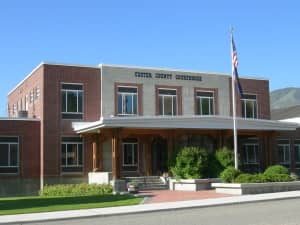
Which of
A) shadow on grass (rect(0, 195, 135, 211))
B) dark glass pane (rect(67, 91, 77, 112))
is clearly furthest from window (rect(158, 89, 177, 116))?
shadow on grass (rect(0, 195, 135, 211))

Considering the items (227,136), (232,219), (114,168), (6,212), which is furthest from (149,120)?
(232,219)

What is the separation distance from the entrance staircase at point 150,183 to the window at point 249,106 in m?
12.9

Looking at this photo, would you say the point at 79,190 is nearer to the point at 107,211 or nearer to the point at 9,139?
the point at 9,139

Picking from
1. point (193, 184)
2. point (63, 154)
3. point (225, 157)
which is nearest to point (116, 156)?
point (193, 184)

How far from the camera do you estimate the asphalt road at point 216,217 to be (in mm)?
16609

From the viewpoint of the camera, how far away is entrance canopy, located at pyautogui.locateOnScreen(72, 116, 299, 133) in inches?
1347

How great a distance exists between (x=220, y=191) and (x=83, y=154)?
13.8m

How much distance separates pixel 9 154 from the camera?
38.7 m

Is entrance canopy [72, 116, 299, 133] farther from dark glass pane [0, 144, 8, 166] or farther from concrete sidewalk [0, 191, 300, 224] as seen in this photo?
concrete sidewalk [0, 191, 300, 224]

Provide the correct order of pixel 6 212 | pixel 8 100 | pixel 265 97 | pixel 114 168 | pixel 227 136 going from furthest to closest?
1. pixel 8 100
2. pixel 265 97
3. pixel 227 136
4. pixel 114 168
5. pixel 6 212

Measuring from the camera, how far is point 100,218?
19.0 metres

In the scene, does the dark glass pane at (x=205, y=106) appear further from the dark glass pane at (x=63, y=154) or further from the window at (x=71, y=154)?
the dark glass pane at (x=63, y=154)

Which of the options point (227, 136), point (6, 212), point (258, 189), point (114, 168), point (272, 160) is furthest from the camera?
point (272, 160)

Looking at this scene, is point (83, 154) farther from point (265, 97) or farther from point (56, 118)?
point (265, 97)
